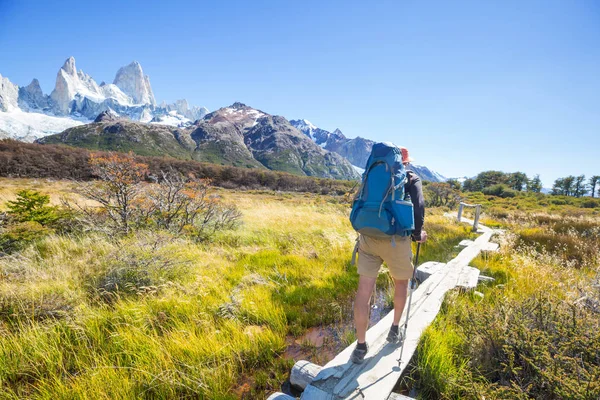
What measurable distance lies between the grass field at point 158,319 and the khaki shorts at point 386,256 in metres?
1.13

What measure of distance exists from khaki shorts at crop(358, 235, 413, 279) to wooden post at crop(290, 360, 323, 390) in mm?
1024

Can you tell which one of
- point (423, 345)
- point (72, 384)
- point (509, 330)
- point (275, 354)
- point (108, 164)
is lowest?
point (275, 354)

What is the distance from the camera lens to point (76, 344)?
2.62 meters

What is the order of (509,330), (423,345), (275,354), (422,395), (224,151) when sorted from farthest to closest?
(224,151) → (275,354) → (423,345) → (509,330) → (422,395)

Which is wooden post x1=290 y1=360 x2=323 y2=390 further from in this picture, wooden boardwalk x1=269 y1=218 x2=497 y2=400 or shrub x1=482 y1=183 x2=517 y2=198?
shrub x1=482 y1=183 x2=517 y2=198

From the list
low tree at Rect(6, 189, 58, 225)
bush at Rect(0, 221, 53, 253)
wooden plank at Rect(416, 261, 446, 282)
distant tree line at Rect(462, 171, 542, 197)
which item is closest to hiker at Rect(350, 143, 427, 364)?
wooden plank at Rect(416, 261, 446, 282)

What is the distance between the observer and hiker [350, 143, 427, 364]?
2.34 m

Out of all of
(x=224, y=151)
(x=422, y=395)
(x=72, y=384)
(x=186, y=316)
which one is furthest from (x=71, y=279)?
(x=224, y=151)

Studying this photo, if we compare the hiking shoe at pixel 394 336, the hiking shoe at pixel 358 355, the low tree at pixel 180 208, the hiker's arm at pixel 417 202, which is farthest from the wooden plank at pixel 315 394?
the low tree at pixel 180 208

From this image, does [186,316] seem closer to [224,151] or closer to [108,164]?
[108,164]

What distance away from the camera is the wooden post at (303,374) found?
232cm

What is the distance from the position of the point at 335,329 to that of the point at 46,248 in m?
5.66

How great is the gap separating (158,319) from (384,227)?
287cm

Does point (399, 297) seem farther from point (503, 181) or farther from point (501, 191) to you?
point (503, 181)
